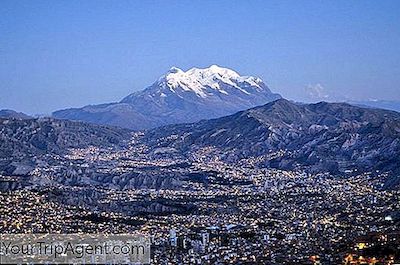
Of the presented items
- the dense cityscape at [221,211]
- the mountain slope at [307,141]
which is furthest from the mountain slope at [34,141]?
the mountain slope at [307,141]

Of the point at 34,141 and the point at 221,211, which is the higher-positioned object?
the point at 34,141

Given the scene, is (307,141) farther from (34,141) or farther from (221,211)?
(34,141)

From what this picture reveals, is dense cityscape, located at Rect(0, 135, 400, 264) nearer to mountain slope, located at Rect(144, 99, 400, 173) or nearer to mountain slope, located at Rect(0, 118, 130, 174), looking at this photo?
mountain slope, located at Rect(144, 99, 400, 173)

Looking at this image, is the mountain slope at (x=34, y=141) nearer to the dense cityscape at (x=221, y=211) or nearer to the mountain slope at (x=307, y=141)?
the dense cityscape at (x=221, y=211)

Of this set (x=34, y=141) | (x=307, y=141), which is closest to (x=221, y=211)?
(x=307, y=141)

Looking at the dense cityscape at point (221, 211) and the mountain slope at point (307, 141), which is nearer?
the dense cityscape at point (221, 211)

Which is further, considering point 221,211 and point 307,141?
point 307,141

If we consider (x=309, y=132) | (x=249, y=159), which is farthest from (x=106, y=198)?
(x=309, y=132)

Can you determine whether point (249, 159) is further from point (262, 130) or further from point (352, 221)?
point (352, 221)
